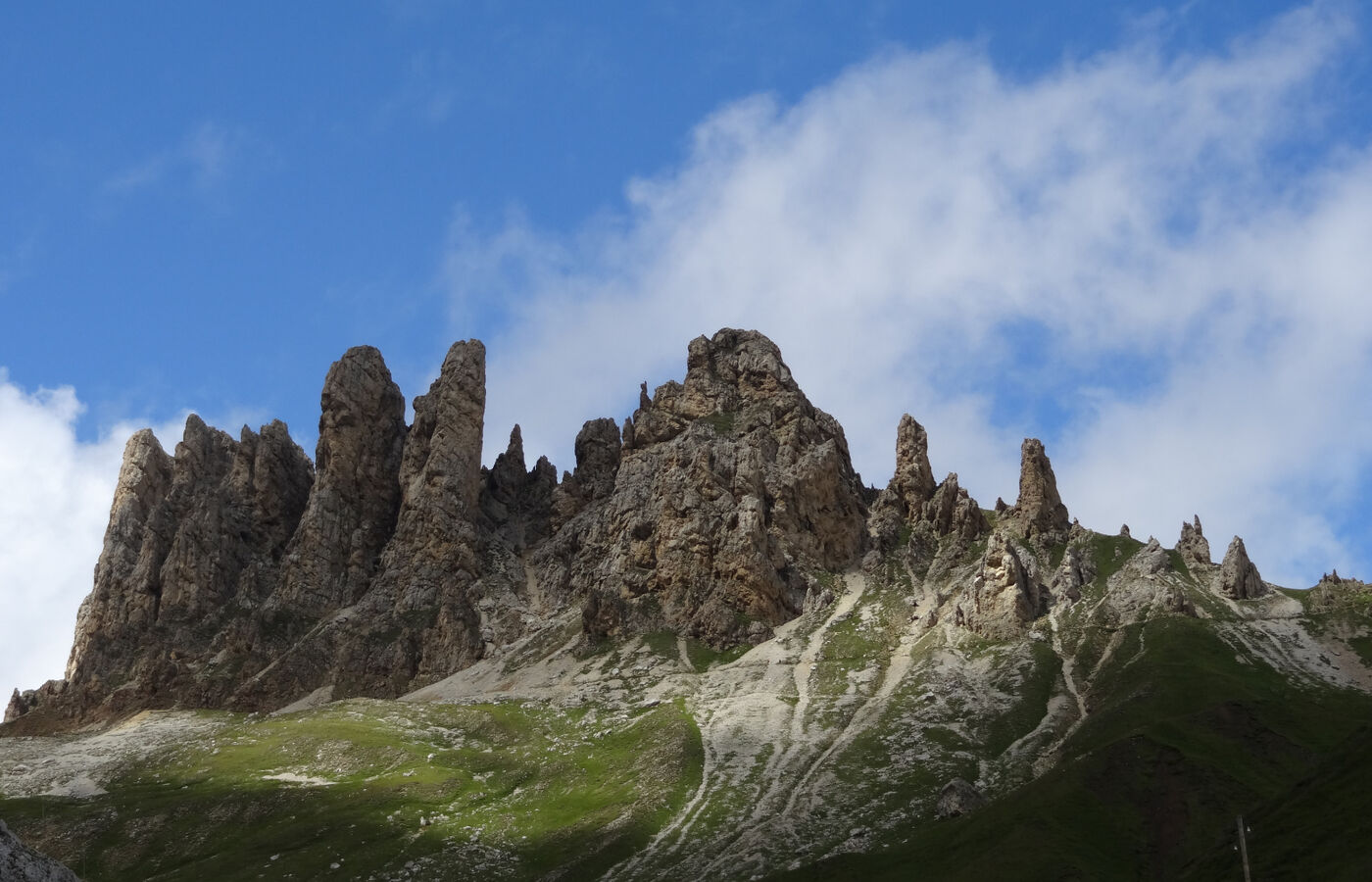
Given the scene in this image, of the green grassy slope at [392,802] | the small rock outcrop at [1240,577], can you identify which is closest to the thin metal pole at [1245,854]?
the green grassy slope at [392,802]

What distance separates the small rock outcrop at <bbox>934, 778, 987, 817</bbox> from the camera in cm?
12875

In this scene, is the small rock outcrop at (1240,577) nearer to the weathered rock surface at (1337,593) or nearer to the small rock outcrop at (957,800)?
the weathered rock surface at (1337,593)

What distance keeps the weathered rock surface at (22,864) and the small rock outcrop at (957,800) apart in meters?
108

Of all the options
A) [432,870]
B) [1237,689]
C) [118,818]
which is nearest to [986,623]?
[1237,689]

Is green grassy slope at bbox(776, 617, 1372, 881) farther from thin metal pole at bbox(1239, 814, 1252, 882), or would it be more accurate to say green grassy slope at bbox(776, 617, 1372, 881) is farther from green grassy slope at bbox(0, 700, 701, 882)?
green grassy slope at bbox(0, 700, 701, 882)

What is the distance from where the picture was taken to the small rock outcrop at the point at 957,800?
422 feet

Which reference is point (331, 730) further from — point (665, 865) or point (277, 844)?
point (665, 865)

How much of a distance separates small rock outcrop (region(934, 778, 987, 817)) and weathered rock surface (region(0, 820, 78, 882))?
10801cm

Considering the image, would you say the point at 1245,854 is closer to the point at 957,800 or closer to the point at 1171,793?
the point at 1171,793

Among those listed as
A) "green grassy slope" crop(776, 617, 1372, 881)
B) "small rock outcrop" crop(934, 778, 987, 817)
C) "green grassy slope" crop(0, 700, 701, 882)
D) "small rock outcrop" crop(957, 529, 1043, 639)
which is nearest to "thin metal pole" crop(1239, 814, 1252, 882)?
"green grassy slope" crop(776, 617, 1372, 881)

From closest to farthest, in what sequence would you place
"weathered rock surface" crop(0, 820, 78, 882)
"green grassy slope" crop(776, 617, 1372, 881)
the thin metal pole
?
"weathered rock surface" crop(0, 820, 78, 882), the thin metal pole, "green grassy slope" crop(776, 617, 1372, 881)

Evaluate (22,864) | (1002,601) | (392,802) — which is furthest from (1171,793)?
(22,864)

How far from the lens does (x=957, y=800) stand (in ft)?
426

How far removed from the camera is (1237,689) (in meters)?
150
